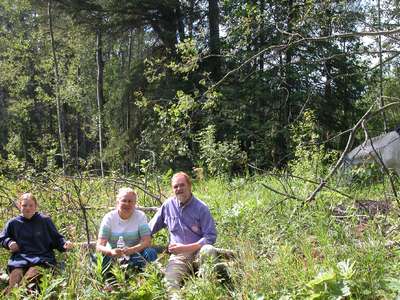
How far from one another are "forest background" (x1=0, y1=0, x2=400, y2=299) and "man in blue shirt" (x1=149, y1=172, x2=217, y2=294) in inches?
13.3

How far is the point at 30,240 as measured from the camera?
198 inches

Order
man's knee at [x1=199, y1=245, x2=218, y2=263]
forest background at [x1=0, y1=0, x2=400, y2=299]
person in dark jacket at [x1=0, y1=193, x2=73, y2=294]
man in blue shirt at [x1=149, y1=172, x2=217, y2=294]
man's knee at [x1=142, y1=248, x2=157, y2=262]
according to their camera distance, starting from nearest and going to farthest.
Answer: forest background at [x1=0, y1=0, x2=400, y2=299] < man's knee at [x1=199, y1=245, x2=218, y2=263] < man in blue shirt at [x1=149, y1=172, x2=217, y2=294] < man's knee at [x1=142, y1=248, x2=157, y2=262] < person in dark jacket at [x1=0, y1=193, x2=73, y2=294]

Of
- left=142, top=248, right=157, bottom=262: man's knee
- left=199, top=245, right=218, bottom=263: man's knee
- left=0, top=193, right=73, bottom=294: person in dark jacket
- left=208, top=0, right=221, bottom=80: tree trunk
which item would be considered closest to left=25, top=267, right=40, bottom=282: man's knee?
left=0, top=193, right=73, bottom=294: person in dark jacket

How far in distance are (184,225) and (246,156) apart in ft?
9.65

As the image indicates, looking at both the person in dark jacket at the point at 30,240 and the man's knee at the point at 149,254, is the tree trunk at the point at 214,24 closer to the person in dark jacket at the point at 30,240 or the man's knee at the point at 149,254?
the person in dark jacket at the point at 30,240

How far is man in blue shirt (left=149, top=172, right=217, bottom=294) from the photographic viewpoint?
14.9 ft

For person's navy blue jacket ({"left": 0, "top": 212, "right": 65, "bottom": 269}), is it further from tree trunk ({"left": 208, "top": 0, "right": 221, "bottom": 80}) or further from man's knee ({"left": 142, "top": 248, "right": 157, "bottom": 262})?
tree trunk ({"left": 208, "top": 0, "right": 221, "bottom": 80})

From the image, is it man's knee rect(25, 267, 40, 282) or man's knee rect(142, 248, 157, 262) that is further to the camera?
man's knee rect(142, 248, 157, 262)

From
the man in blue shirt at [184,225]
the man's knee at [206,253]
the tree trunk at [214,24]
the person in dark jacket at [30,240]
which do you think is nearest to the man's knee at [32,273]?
the person in dark jacket at [30,240]

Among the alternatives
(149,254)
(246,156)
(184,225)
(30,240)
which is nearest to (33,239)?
(30,240)

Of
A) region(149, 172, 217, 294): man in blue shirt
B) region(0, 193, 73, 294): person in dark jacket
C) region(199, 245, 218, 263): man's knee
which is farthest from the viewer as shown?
region(0, 193, 73, 294): person in dark jacket

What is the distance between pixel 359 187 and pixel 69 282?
514 cm

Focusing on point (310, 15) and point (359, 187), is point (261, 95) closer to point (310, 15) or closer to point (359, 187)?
point (359, 187)

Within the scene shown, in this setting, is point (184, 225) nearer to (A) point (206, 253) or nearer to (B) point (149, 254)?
(B) point (149, 254)
